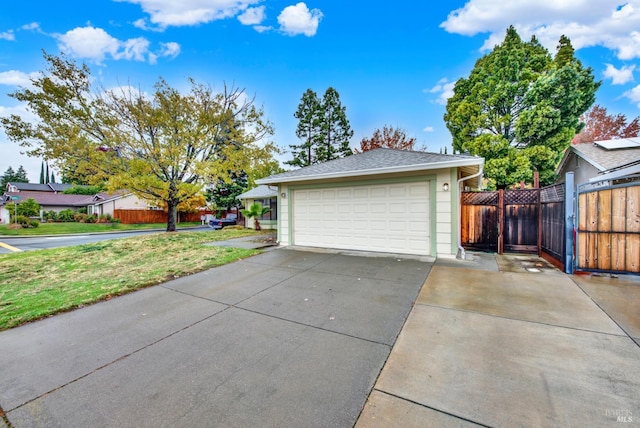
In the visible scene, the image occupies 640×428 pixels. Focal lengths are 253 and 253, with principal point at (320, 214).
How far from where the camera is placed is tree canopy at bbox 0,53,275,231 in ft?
34.6

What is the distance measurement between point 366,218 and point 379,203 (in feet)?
2.00

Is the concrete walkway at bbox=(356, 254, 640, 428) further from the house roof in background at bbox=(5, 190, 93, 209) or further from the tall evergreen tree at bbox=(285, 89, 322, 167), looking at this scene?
the house roof in background at bbox=(5, 190, 93, 209)

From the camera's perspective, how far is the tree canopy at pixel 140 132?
10.5 metres

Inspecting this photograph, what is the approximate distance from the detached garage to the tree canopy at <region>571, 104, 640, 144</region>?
18296 mm

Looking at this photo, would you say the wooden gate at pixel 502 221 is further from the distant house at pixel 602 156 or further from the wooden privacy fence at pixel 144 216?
the wooden privacy fence at pixel 144 216

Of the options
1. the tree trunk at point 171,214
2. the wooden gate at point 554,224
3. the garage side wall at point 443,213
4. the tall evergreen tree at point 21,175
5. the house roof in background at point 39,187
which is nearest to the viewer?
the wooden gate at point 554,224

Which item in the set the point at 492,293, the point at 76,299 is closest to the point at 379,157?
the point at 492,293

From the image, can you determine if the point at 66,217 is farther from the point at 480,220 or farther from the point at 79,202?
the point at 480,220

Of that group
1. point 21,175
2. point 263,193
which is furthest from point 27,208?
point 21,175

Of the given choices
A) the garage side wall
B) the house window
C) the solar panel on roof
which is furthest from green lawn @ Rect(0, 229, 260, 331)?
the solar panel on roof

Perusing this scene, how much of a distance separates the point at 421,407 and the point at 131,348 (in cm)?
292

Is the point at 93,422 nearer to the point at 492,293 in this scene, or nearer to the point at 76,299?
the point at 76,299

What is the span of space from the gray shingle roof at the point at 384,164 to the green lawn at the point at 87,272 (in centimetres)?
310

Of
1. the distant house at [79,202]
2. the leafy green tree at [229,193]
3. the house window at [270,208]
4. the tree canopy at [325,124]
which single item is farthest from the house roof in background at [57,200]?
the tree canopy at [325,124]
